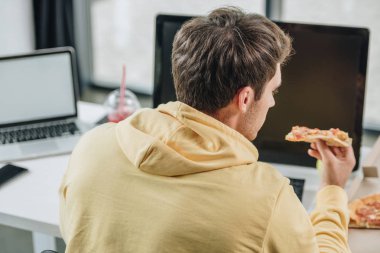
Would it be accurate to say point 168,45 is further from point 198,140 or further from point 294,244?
point 294,244

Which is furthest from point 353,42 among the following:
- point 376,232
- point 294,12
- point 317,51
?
point 294,12

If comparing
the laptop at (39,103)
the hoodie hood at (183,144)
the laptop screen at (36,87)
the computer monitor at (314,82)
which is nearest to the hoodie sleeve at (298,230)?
the hoodie hood at (183,144)

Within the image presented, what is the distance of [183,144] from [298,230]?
29 cm

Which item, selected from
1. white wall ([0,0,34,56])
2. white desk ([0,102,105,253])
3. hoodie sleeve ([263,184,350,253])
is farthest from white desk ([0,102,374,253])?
white wall ([0,0,34,56])

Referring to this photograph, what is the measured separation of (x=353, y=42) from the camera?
6.13 ft

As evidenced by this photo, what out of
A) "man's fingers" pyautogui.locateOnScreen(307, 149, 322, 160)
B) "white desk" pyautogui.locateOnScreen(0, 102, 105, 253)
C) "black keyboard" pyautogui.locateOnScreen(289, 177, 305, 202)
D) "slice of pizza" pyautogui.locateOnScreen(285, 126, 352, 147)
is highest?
"slice of pizza" pyautogui.locateOnScreen(285, 126, 352, 147)

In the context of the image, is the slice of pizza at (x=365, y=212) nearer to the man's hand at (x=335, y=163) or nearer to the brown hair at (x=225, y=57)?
the man's hand at (x=335, y=163)

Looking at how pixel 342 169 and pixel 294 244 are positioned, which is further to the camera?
pixel 342 169

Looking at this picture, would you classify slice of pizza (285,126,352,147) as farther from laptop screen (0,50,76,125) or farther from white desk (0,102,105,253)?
laptop screen (0,50,76,125)

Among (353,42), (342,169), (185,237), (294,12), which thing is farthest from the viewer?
(294,12)

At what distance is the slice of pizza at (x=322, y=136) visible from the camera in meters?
1.73

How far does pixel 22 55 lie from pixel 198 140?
1.15 m

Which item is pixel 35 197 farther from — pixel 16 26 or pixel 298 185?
pixel 16 26

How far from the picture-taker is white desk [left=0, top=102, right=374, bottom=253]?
1.84 meters
